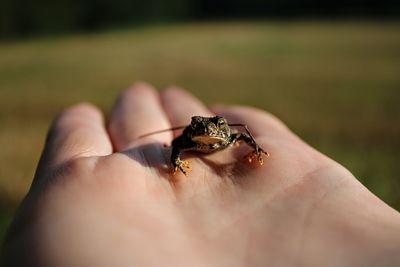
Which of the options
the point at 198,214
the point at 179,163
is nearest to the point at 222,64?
the point at 179,163

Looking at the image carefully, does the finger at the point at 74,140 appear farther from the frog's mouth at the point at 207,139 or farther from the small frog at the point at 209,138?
the frog's mouth at the point at 207,139

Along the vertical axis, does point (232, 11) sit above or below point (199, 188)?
below

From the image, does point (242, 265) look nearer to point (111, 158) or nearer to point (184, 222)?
point (184, 222)

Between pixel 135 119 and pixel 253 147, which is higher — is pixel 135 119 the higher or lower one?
the lower one

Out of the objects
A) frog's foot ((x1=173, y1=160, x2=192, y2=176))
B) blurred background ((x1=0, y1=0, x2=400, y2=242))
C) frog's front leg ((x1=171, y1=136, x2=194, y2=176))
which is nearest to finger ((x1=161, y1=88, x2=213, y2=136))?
frog's front leg ((x1=171, y1=136, x2=194, y2=176))

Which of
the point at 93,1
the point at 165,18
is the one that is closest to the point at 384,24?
the point at 165,18

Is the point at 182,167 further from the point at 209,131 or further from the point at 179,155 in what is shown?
the point at 209,131

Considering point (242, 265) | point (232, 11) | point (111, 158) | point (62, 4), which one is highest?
point (111, 158)
